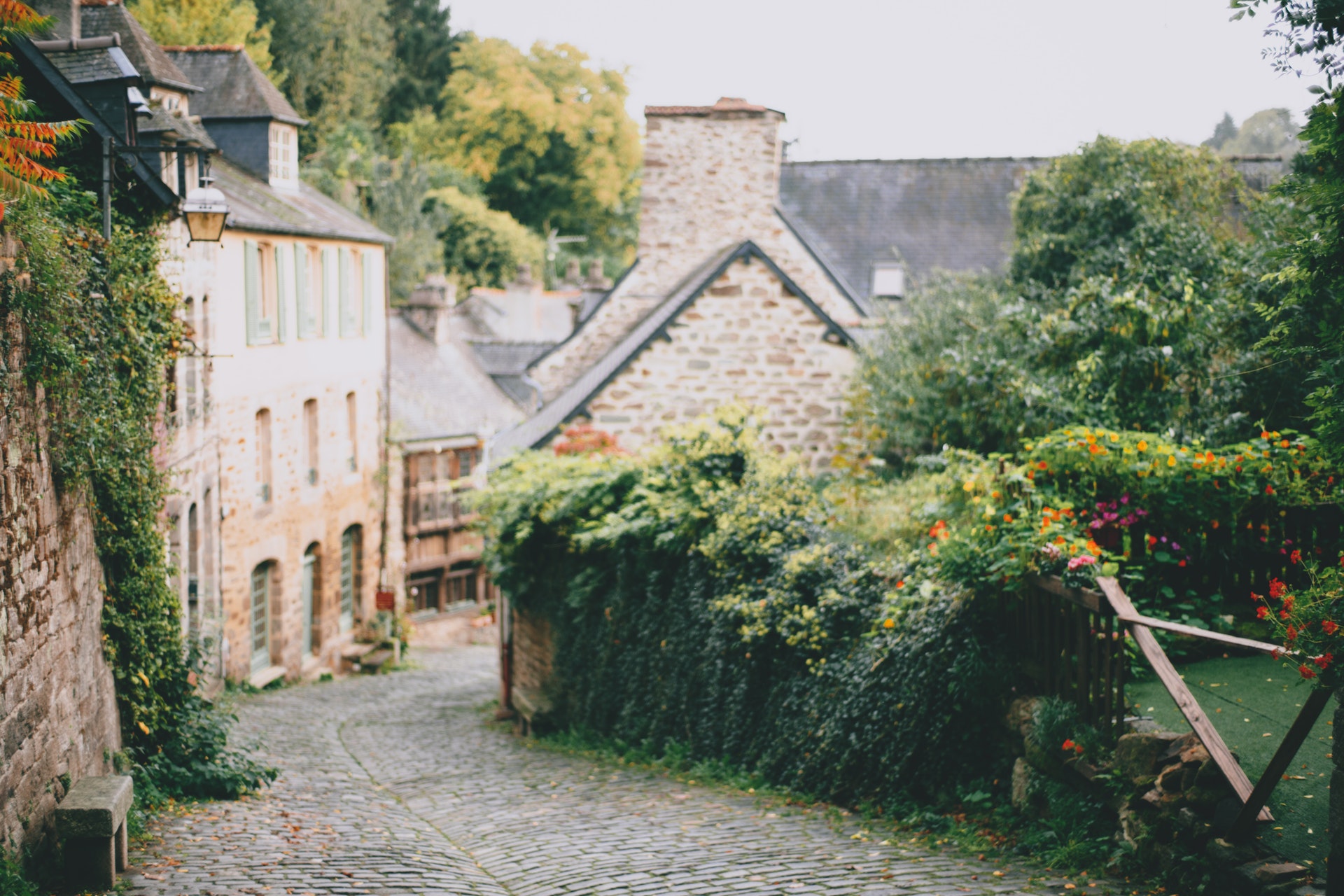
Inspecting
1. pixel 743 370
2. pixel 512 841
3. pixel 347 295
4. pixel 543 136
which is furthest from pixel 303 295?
pixel 543 136

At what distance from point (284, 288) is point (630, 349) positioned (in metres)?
7.26

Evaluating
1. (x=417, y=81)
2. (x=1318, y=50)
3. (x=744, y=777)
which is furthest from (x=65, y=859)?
(x=417, y=81)

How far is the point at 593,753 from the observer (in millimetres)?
12375

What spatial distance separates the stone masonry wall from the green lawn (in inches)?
235

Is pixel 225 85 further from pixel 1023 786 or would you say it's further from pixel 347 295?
pixel 1023 786

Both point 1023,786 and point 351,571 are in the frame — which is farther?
point 351,571

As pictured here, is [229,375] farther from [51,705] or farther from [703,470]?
[51,705]

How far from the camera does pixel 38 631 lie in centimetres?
638

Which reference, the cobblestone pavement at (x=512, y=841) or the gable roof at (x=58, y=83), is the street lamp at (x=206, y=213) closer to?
the gable roof at (x=58, y=83)

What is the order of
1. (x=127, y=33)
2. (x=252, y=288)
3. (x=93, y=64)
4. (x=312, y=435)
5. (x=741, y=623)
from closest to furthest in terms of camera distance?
(x=741, y=623), (x=93, y=64), (x=127, y=33), (x=252, y=288), (x=312, y=435)

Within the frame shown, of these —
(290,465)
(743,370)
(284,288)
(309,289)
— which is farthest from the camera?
(309,289)

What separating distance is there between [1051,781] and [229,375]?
589 inches

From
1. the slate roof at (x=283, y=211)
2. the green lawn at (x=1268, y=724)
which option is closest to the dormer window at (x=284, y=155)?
the slate roof at (x=283, y=211)

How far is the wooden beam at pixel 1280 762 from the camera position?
4.82m
